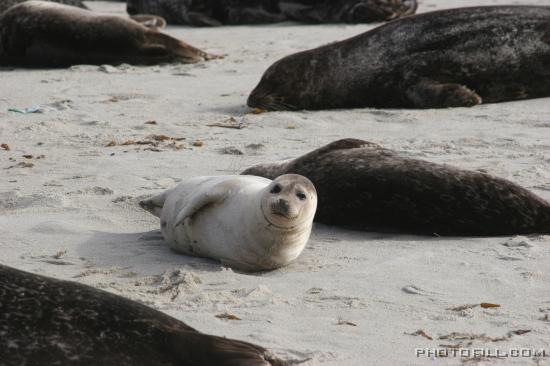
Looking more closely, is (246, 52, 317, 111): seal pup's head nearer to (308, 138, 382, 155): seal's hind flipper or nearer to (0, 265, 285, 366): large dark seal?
(308, 138, 382, 155): seal's hind flipper

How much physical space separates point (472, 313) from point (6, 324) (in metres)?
1.83

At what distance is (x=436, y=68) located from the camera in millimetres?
9141

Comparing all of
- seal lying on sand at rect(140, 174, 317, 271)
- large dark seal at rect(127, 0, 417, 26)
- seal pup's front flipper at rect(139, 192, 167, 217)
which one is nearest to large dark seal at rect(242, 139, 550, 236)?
seal lying on sand at rect(140, 174, 317, 271)

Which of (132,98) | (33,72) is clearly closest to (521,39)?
(132,98)

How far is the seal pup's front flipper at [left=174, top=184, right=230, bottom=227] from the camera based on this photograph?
5246mm

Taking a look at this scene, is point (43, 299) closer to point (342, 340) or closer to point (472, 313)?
point (342, 340)

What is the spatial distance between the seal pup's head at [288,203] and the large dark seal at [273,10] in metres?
9.11

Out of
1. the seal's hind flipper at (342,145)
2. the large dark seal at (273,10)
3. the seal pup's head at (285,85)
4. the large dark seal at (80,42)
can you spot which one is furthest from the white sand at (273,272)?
the large dark seal at (273,10)

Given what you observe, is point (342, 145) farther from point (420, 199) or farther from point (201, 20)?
point (201, 20)

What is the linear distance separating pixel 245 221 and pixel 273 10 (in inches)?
385

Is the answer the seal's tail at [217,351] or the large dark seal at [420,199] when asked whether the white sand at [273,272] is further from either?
the seal's tail at [217,351]

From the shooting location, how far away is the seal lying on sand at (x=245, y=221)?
16.2 feet

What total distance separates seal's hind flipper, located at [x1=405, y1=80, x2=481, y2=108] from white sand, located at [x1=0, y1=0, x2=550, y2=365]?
0.16m

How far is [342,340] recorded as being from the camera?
3971mm
